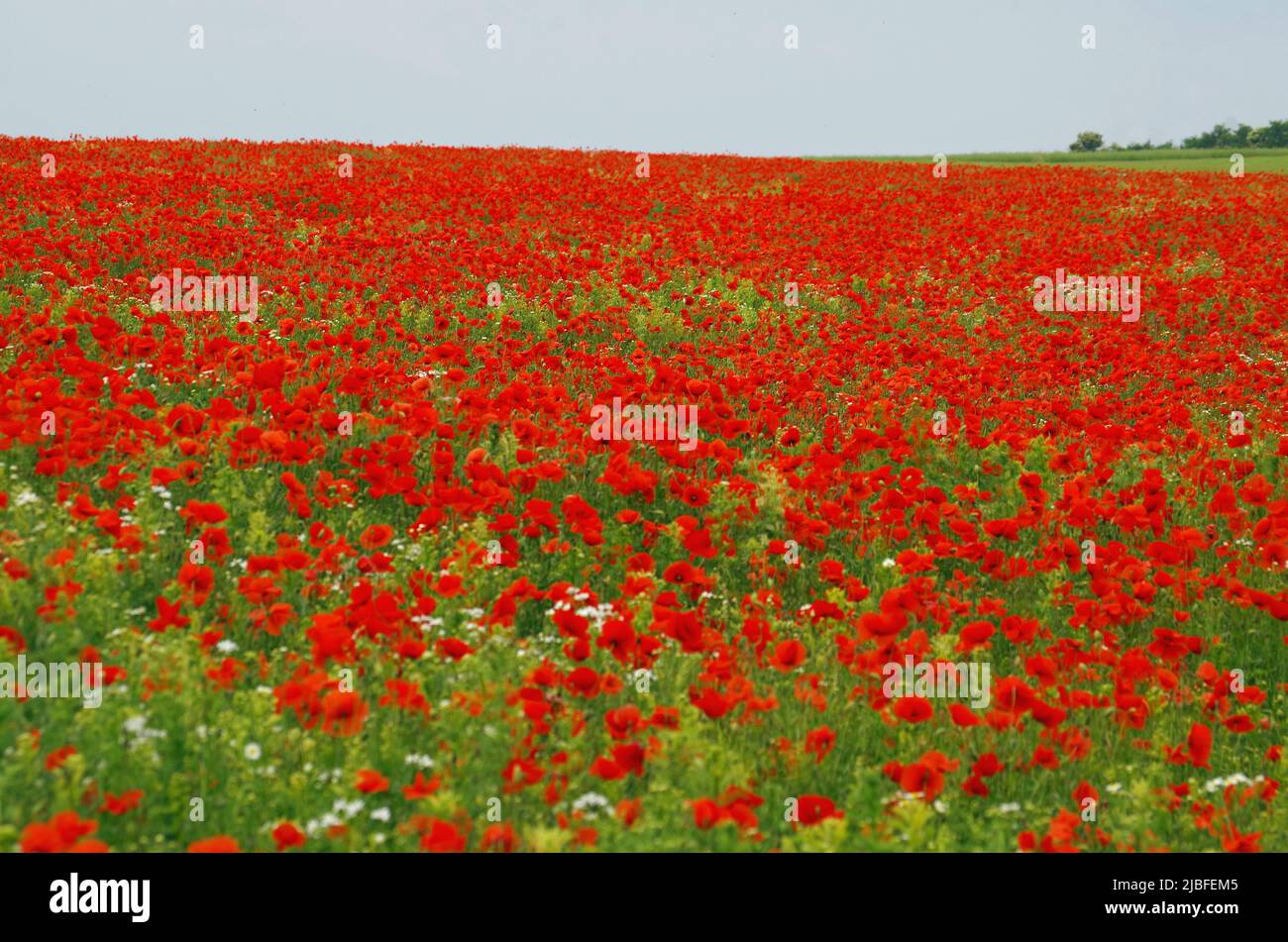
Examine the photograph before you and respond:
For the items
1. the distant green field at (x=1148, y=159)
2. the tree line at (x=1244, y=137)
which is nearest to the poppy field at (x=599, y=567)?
the distant green field at (x=1148, y=159)

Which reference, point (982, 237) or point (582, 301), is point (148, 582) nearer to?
point (582, 301)

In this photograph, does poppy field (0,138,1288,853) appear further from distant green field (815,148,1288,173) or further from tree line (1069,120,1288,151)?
tree line (1069,120,1288,151)

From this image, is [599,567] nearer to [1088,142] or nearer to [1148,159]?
[1148,159]

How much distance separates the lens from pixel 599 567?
6633 millimetres

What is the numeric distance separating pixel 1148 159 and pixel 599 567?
52.8 meters

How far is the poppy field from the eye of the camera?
4.36m

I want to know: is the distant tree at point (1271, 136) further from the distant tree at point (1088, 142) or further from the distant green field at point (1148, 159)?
the distant green field at point (1148, 159)

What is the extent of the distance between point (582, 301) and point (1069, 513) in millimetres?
7639

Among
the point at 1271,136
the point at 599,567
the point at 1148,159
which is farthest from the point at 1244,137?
the point at 599,567

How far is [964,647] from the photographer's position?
577 cm

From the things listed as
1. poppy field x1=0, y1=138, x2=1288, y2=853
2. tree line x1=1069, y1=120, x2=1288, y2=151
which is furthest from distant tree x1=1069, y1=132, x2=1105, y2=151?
poppy field x1=0, y1=138, x2=1288, y2=853

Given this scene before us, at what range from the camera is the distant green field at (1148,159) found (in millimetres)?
44062

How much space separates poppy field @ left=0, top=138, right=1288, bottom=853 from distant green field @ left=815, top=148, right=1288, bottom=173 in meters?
33.6
